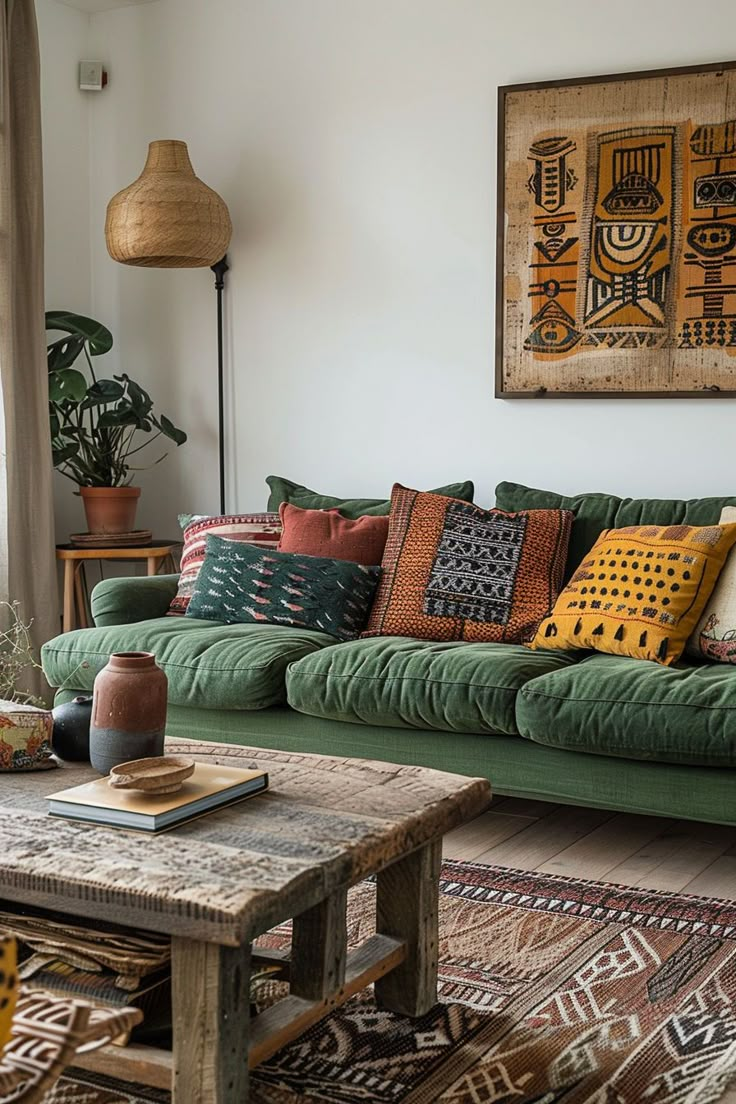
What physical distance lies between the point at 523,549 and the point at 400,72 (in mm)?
1821

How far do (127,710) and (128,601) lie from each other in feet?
5.96

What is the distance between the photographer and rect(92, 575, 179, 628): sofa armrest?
3.88m

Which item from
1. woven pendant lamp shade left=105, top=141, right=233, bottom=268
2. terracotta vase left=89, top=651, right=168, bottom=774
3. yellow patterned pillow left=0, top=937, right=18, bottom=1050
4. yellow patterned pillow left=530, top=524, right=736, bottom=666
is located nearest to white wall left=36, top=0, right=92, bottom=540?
woven pendant lamp shade left=105, top=141, right=233, bottom=268

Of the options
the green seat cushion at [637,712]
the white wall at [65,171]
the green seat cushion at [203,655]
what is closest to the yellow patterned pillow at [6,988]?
the green seat cushion at [637,712]

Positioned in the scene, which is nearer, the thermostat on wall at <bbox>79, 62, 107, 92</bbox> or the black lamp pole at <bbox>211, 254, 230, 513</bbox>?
the black lamp pole at <bbox>211, 254, 230, 513</bbox>

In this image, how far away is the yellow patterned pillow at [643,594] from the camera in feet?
10.5

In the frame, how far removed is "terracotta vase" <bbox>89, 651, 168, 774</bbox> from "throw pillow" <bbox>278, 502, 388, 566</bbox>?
171 cm

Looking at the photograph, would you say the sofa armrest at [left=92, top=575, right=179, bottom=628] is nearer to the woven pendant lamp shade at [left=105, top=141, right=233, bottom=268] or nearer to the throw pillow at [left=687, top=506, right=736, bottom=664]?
the woven pendant lamp shade at [left=105, top=141, right=233, bottom=268]

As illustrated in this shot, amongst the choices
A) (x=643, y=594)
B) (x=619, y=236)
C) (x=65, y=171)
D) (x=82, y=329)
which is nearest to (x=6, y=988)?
(x=643, y=594)

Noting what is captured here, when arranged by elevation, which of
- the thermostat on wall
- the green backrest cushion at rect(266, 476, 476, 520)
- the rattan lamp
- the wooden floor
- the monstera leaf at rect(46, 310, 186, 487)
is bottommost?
the wooden floor

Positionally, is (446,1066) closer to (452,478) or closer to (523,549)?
(523,549)

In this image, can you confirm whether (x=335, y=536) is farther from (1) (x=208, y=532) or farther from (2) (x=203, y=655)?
(2) (x=203, y=655)

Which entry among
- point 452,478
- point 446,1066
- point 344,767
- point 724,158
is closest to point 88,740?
point 344,767

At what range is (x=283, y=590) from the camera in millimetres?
3721
